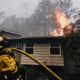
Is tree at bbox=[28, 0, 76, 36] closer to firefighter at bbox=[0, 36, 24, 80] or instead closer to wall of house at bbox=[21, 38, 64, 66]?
wall of house at bbox=[21, 38, 64, 66]

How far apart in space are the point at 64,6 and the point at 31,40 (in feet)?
103

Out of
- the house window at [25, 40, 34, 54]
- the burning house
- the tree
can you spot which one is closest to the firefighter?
the burning house

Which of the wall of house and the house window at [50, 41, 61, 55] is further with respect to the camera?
the house window at [50, 41, 61, 55]

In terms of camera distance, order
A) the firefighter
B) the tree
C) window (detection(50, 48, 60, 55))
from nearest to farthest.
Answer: the firefighter
window (detection(50, 48, 60, 55))
the tree

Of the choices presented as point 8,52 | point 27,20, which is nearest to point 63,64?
point 8,52

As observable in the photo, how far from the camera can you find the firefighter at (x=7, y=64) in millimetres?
2367

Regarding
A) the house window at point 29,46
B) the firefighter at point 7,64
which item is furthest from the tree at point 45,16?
the firefighter at point 7,64

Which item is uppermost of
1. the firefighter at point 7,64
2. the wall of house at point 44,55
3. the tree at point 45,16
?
the tree at point 45,16

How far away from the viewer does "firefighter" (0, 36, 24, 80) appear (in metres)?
2.37

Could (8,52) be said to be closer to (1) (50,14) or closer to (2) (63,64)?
(2) (63,64)

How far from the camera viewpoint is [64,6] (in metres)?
55.4

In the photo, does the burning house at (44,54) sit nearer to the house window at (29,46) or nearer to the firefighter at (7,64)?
the house window at (29,46)

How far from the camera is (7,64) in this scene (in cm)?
238

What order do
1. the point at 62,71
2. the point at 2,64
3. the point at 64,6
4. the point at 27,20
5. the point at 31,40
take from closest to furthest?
the point at 2,64
the point at 62,71
the point at 31,40
the point at 64,6
the point at 27,20
